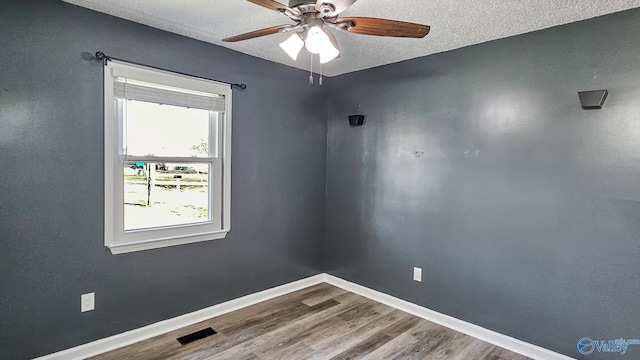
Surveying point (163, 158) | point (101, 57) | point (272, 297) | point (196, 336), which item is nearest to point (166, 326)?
point (196, 336)

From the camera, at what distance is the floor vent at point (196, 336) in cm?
260

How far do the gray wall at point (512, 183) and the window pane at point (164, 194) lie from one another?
1634 millimetres

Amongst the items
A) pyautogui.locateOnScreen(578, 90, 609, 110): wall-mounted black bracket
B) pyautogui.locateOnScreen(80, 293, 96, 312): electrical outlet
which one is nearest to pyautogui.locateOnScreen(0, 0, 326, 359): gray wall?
pyautogui.locateOnScreen(80, 293, 96, 312): electrical outlet

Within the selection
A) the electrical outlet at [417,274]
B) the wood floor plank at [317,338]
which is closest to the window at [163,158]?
the wood floor plank at [317,338]

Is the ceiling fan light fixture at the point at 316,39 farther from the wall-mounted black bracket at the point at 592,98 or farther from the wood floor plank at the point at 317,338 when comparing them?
the wood floor plank at the point at 317,338

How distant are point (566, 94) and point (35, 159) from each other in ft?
11.7

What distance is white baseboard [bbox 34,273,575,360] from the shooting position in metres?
2.40

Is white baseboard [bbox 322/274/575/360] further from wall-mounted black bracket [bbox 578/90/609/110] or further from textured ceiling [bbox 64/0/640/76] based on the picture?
textured ceiling [bbox 64/0/640/76]

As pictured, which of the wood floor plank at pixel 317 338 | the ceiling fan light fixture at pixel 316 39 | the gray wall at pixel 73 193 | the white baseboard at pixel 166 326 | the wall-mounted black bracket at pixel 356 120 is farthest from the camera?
the wall-mounted black bracket at pixel 356 120

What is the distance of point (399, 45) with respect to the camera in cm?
284

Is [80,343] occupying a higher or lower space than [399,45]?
lower

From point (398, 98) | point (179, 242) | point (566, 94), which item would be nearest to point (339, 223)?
point (398, 98)

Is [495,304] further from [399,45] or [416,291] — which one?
[399,45]

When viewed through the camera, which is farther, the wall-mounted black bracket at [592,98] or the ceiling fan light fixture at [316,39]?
the wall-mounted black bracket at [592,98]
